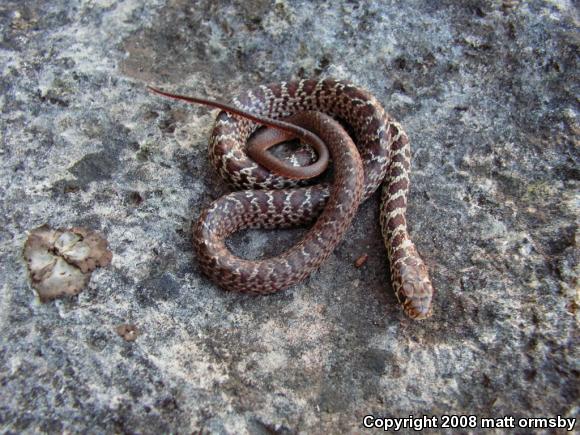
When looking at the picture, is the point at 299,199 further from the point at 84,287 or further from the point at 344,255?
the point at 84,287

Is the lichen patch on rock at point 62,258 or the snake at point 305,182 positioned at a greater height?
the snake at point 305,182

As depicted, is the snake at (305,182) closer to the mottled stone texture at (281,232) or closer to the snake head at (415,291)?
the snake head at (415,291)

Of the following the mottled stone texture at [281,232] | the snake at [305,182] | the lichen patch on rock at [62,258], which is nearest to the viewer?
the mottled stone texture at [281,232]

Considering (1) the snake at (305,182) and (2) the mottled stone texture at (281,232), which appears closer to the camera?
(2) the mottled stone texture at (281,232)

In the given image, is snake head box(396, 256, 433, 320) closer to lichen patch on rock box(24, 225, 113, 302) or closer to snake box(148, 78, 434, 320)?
snake box(148, 78, 434, 320)

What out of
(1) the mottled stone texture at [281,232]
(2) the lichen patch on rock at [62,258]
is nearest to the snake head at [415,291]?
(1) the mottled stone texture at [281,232]

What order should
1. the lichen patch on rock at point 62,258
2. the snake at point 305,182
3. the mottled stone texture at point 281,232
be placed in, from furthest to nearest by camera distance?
the snake at point 305,182 → the lichen patch on rock at point 62,258 → the mottled stone texture at point 281,232
